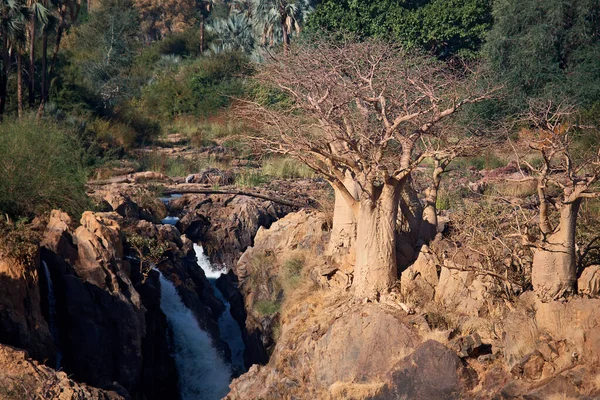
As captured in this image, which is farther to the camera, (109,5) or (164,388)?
(109,5)

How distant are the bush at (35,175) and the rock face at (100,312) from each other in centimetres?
190

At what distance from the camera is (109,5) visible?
59125 mm

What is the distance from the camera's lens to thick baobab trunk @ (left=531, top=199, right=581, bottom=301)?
45.4 ft

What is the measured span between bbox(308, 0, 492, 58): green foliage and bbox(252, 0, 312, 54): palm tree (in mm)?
861

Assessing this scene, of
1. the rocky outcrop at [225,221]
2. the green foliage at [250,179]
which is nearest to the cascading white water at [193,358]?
the rocky outcrop at [225,221]

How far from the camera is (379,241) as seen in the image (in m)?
16.0

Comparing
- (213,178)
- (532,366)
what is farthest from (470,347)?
(213,178)

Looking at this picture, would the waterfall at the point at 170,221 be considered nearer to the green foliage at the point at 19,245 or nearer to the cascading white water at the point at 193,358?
the cascading white water at the point at 193,358

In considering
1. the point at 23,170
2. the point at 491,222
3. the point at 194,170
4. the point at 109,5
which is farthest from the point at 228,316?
the point at 109,5

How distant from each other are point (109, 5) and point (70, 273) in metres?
45.3

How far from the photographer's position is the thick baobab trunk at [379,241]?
52.6ft

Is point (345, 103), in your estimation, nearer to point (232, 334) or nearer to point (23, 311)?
point (232, 334)

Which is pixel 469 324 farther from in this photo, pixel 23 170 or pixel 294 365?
pixel 23 170

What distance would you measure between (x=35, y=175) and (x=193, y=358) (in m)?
5.21
